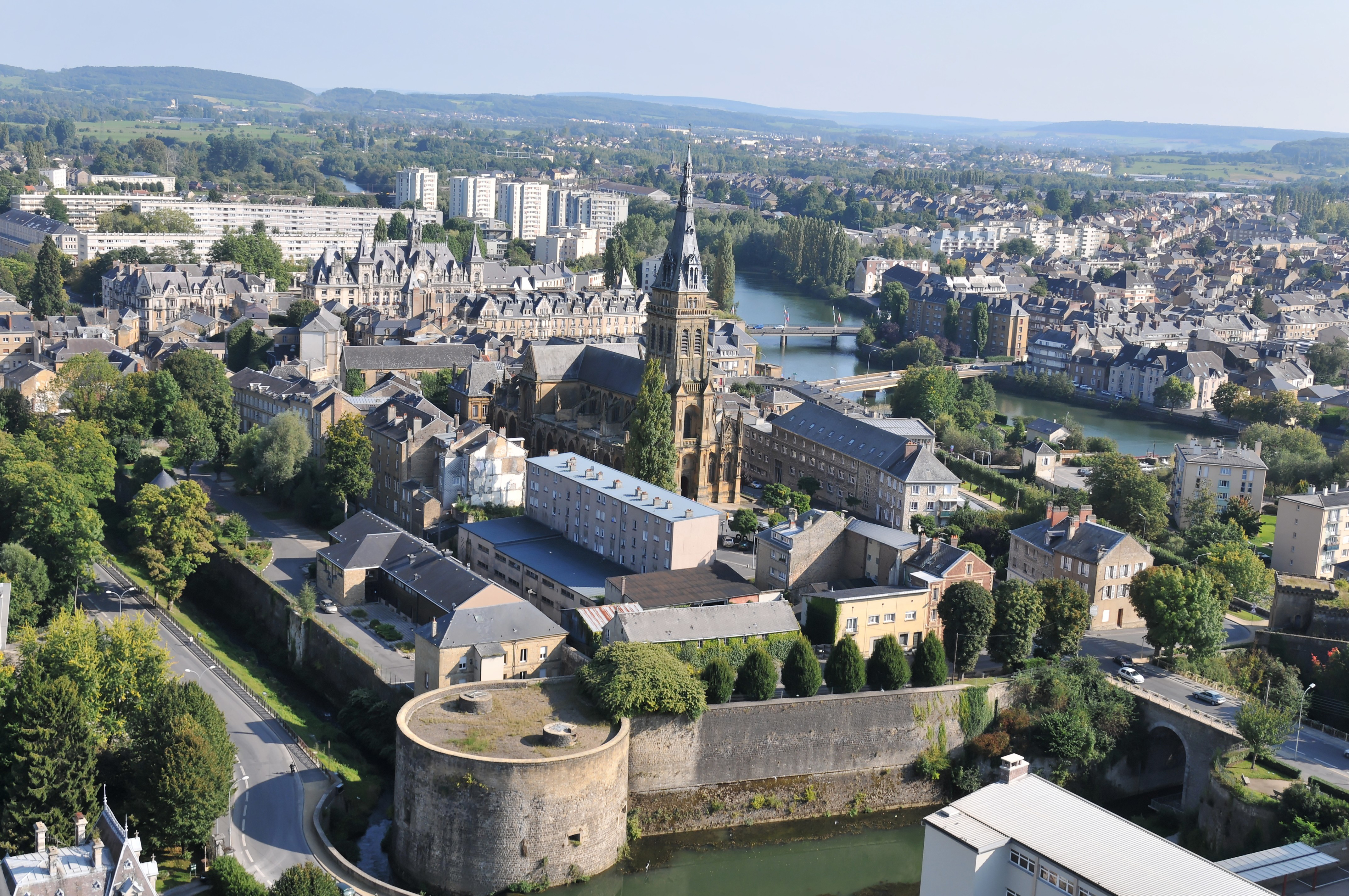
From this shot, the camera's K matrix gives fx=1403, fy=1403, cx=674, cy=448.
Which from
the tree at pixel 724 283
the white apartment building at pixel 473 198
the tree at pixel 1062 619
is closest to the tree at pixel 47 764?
the tree at pixel 1062 619

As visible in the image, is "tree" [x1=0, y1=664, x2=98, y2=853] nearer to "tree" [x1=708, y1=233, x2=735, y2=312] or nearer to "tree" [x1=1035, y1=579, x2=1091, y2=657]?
"tree" [x1=1035, y1=579, x2=1091, y2=657]

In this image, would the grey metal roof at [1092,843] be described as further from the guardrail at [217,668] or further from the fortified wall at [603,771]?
the guardrail at [217,668]

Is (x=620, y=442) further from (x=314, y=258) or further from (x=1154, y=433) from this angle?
(x=314, y=258)

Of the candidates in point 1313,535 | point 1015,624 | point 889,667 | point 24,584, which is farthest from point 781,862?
point 1313,535

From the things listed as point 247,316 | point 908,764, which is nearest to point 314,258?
point 247,316

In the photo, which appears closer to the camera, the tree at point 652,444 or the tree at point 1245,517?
the tree at point 652,444
